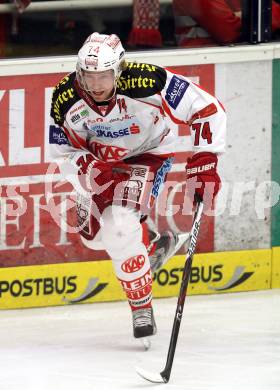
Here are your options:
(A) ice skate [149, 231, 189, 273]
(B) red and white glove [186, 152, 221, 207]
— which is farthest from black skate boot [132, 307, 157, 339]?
(B) red and white glove [186, 152, 221, 207]

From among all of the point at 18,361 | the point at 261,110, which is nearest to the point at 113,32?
the point at 261,110

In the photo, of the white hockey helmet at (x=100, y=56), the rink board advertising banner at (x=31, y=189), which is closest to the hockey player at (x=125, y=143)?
the white hockey helmet at (x=100, y=56)

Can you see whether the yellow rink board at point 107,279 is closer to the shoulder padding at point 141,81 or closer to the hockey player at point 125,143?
the hockey player at point 125,143

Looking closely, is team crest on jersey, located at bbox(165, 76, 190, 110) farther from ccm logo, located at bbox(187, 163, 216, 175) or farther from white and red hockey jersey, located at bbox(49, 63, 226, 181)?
ccm logo, located at bbox(187, 163, 216, 175)

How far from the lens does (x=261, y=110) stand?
276 inches

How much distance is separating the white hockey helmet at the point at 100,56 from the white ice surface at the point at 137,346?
1.13 metres

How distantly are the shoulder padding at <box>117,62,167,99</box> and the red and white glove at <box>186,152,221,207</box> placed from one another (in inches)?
13.1

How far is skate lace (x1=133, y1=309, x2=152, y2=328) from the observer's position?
239 inches

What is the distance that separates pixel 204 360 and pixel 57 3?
1.94 meters

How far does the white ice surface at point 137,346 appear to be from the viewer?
5504 millimetres

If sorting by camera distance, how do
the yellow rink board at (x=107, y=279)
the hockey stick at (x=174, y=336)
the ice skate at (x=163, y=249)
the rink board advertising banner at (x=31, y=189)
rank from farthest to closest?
the yellow rink board at (x=107, y=279) < the rink board advertising banner at (x=31, y=189) < the ice skate at (x=163, y=249) < the hockey stick at (x=174, y=336)

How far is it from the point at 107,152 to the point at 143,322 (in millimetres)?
738

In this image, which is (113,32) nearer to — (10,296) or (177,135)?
(177,135)

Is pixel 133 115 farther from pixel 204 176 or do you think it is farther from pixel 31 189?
pixel 31 189
